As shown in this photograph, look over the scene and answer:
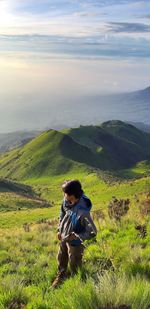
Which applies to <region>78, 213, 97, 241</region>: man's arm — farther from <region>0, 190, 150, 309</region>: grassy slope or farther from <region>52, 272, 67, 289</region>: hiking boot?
<region>52, 272, 67, 289</region>: hiking boot

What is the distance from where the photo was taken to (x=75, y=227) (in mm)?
8539

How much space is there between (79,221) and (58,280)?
121 cm

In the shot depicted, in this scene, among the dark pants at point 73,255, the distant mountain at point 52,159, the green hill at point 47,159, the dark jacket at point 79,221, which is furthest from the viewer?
the distant mountain at point 52,159

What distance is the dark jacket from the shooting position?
8352 millimetres

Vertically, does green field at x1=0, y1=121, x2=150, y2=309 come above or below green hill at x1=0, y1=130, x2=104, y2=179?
above

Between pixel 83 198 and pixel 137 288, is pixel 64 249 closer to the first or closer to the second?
pixel 83 198

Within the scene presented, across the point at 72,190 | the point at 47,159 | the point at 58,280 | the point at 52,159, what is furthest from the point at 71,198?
the point at 47,159

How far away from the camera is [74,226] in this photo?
8562mm

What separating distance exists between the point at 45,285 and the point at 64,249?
83 cm

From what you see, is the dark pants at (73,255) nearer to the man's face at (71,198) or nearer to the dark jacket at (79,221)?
the dark jacket at (79,221)

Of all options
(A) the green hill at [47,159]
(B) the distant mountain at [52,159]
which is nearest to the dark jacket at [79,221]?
(B) the distant mountain at [52,159]

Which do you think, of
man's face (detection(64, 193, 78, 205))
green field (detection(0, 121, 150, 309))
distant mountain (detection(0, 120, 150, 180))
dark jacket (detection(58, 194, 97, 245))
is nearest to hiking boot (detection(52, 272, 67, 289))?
green field (detection(0, 121, 150, 309))

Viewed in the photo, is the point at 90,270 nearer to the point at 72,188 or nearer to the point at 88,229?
the point at 88,229

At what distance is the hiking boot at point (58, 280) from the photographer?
27.0 ft
